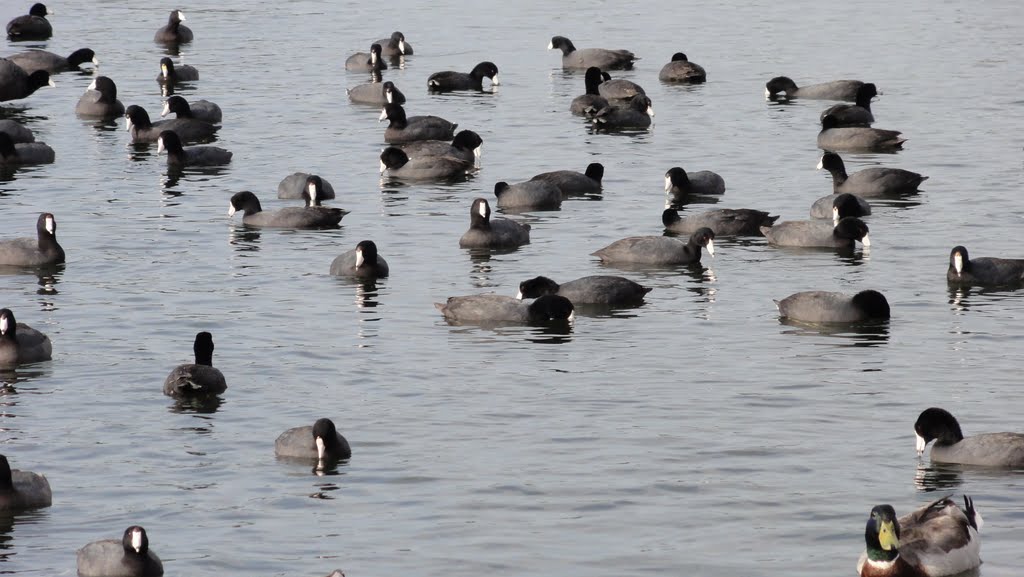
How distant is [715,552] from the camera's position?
16.0m

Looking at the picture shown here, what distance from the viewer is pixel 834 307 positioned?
24078 mm

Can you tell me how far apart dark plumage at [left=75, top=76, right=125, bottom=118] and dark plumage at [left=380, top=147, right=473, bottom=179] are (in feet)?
32.4

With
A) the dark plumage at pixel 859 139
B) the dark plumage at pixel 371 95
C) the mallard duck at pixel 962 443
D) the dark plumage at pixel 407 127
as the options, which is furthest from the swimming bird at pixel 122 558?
the dark plumage at pixel 371 95

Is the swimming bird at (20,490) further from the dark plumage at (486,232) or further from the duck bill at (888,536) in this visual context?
the dark plumage at (486,232)

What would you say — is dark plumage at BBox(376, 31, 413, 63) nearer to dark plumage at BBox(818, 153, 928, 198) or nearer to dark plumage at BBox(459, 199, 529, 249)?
dark plumage at BBox(818, 153, 928, 198)

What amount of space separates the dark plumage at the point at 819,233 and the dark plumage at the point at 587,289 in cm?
453

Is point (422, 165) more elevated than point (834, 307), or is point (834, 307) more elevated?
point (422, 165)

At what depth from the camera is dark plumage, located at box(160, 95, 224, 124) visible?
132 feet

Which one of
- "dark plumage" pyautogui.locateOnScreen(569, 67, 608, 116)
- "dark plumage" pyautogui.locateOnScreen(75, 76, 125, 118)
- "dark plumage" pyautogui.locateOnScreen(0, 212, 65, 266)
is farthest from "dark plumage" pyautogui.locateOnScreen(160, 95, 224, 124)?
"dark plumage" pyautogui.locateOnScreen(0, 212, 65, 266)

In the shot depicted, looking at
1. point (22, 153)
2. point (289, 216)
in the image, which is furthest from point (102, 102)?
point (289, 216)

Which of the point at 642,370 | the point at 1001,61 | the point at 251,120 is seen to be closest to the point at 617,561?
the point at 642,370

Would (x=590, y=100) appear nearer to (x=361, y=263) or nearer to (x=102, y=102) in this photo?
(x=102, y=102)

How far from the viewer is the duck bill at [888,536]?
1446 cm

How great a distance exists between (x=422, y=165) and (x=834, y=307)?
12.8 metres
